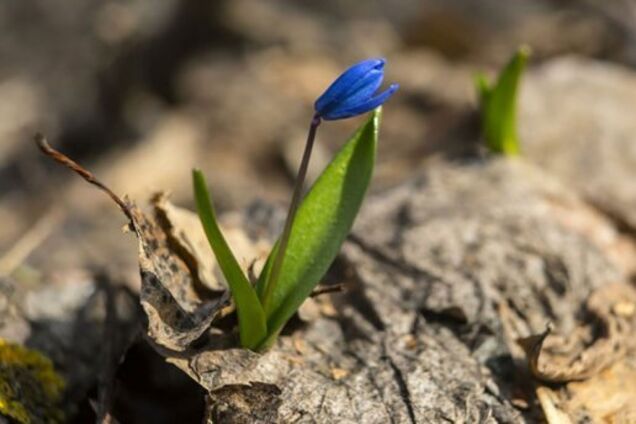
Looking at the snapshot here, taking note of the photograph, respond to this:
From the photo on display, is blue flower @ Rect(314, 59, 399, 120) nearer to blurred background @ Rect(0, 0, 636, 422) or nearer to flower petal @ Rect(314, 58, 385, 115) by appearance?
flower petal @ Rect(314, 58, 385, 115)

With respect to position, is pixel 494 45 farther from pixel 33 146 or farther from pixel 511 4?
pixel 33 146

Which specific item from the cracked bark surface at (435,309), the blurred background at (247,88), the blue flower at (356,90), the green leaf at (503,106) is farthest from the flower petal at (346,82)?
the blurred background at (247,88)

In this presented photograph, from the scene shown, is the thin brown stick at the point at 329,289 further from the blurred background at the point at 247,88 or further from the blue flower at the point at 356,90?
the blurred background at the point at 247,88

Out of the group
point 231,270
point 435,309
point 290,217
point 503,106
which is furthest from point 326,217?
point 503,106

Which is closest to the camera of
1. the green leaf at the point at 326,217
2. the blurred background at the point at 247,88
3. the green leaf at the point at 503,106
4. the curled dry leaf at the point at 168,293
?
the curled dry leaf at the point at 168,293

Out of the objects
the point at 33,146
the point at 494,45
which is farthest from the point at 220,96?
the point at 494,45

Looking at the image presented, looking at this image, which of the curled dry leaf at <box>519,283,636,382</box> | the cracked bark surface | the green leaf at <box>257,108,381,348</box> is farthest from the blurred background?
the green leaf at <box>257,108,381,348</box>
